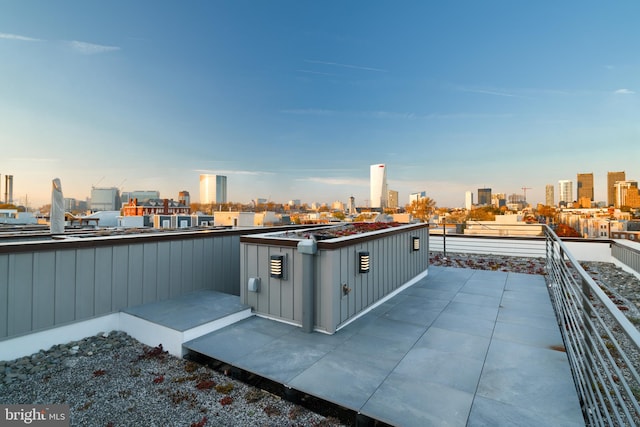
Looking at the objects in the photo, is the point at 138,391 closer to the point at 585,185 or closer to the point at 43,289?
the point at 43,289

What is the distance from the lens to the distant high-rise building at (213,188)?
85000mm

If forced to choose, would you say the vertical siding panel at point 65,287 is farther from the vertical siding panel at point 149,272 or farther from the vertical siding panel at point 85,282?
the vertical siding panel at point 149,272

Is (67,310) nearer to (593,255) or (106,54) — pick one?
(106,54)

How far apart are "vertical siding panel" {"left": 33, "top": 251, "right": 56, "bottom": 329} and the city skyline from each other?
1881mm

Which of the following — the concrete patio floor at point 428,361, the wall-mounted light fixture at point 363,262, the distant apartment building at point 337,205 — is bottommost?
the concrete patio floor at point 428,361

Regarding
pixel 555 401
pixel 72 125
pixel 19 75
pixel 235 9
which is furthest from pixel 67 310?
pixel 72 125

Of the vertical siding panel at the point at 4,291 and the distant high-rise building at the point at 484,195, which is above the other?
the distant high-rise building at the point at 484,195

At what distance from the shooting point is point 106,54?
1091 cm

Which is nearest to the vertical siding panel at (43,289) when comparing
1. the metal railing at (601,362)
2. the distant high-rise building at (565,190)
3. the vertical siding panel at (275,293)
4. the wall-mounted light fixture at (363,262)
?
the vertical siding panel at (275,293)

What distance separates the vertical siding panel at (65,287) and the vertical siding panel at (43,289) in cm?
5

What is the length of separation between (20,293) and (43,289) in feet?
0.62

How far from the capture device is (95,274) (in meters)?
3.72

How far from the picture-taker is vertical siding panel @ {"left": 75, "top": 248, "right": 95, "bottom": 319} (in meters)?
3.56

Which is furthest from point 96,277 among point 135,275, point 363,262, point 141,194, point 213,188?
point 141,194
